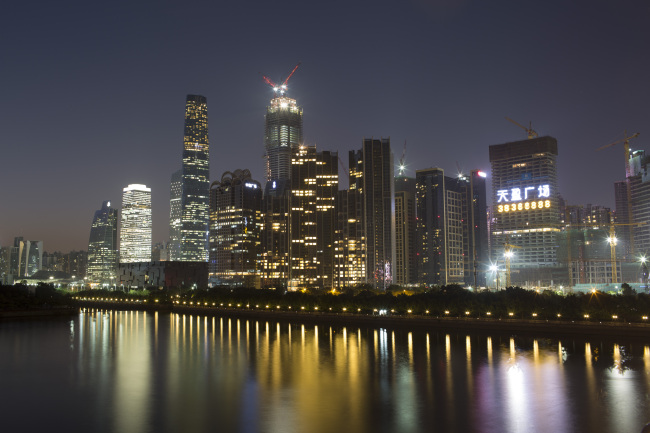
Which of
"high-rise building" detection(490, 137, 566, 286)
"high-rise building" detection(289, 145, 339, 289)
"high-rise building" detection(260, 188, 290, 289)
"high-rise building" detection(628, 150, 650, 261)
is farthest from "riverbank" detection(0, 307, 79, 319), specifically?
"high-rise building" detection(628, 150, 650, 261)

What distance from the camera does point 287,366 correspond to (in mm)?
36812

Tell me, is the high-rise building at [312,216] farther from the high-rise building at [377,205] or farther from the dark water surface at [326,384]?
the dark water surface at [326,384]

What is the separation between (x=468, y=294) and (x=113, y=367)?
4067cm

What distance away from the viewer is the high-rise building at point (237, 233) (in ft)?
582

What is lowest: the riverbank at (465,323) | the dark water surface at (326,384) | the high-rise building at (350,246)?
the dark water surface at (326,384)

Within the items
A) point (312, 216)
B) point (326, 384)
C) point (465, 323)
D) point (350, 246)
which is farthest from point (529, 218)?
point (326, 384)

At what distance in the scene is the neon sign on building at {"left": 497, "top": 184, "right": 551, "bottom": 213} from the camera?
251 ft

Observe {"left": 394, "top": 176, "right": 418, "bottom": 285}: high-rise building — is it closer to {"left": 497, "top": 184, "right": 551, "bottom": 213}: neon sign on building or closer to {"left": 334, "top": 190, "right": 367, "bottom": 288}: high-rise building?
{"left": 334, "top": 190, "right": 367, "bottom": 288}: high-rise building

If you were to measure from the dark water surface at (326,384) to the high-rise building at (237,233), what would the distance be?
406ft

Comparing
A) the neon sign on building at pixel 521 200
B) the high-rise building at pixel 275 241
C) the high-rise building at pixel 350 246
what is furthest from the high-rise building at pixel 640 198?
the high-rise building at pixel 275 241

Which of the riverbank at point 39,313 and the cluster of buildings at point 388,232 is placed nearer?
the riverbank at point 39,313

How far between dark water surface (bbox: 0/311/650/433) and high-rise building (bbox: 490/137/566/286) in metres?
101

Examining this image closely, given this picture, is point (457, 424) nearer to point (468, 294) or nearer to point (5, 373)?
point (5, 373)

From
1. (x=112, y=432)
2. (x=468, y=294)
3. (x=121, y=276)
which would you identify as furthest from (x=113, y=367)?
(x=121, y=276)
